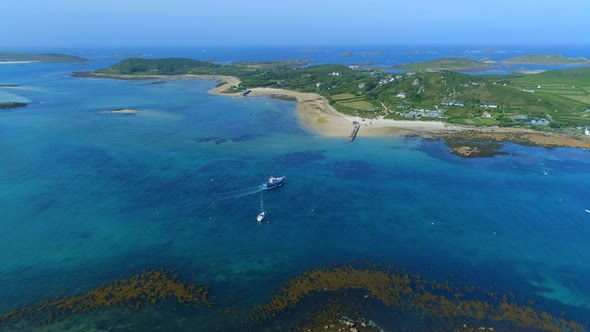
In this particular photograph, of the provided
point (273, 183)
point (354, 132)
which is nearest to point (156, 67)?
point (354, 132)

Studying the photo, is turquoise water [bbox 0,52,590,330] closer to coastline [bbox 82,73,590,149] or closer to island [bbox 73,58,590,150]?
coastline [bbox 82,73,590,149]

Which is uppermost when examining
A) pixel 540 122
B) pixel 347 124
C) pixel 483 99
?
pixel 483 99

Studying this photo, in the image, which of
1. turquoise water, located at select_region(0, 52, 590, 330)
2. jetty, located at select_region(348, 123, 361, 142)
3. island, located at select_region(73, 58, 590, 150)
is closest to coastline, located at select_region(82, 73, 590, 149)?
island, located at select_region(73, 58, 590, 150)

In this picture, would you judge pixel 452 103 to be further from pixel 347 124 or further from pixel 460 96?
pixel 347 124

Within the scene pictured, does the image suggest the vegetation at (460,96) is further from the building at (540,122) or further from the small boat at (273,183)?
the small boat at (273,183)

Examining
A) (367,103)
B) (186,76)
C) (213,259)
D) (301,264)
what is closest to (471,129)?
(367,103)

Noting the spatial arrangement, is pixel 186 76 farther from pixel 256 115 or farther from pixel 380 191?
pixel 380 191
